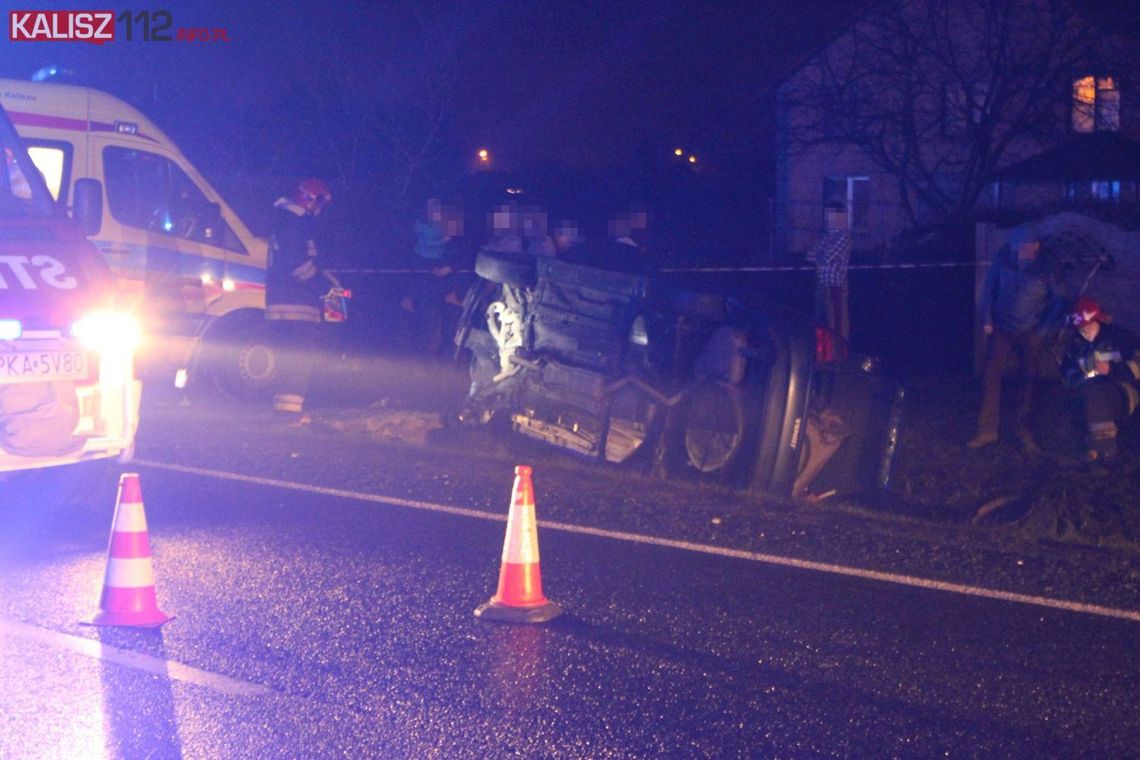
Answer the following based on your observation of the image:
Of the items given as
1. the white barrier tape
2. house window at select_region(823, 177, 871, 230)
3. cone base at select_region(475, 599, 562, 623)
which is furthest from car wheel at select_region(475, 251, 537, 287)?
house window at select_region(823, 177, 871, 230)

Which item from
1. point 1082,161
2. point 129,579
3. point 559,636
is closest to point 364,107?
point 1082,161

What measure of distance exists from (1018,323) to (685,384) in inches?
126

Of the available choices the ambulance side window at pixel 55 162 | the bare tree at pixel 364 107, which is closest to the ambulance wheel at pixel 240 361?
the ambulance side window at pixel 55 162

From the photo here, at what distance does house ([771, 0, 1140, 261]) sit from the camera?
75.7 ft

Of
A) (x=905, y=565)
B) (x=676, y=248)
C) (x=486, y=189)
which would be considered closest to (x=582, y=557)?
(x=905, y=565)

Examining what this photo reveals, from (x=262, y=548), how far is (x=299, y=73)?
26856 millimetres

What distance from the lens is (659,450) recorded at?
10695 mm

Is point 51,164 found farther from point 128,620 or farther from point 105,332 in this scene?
point 128,620

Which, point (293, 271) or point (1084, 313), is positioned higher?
point (293, 271)

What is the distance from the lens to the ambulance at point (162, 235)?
499 inches

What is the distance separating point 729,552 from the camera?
320 inches

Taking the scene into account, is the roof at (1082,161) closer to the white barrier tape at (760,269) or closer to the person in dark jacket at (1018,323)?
the white barrier tape at (760,269)

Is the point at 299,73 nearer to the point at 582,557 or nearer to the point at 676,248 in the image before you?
the point at 676,248

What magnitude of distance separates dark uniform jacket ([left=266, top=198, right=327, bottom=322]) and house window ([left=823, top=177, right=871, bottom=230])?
18.5 meters
